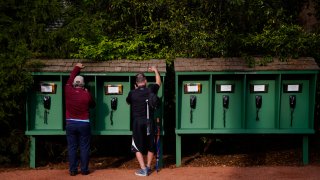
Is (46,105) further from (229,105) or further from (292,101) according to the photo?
(292,101)

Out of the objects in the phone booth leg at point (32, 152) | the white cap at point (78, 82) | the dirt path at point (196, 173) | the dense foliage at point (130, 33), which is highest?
the dense foliage at point (130, 33)

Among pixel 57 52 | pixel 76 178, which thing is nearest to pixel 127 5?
pixel 57 52

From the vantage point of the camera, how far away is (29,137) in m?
9.93

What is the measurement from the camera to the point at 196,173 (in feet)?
30.1

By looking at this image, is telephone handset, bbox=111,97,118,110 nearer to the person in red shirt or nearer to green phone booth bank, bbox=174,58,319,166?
the person in red shirt

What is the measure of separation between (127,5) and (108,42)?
5.56 feet

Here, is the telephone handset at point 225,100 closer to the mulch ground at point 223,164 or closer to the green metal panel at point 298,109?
the green metal panel at point 298,109

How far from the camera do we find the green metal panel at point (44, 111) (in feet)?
32.0

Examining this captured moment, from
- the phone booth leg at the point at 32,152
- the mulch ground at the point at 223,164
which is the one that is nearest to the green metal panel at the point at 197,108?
the mulch ground at the point at 223,164

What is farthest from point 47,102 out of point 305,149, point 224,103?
point 305,149

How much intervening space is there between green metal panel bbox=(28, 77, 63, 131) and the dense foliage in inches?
9.4

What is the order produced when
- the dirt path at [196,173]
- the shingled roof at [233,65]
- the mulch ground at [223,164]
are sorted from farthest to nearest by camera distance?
the shingled roof at [233,65] < the mulch ground at [223,164] < the dirt path at [196,173]

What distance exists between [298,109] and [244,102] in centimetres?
100

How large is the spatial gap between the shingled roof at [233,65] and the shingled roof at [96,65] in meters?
0.41
